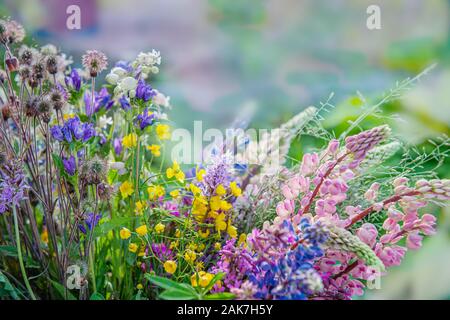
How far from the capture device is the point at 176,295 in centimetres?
48

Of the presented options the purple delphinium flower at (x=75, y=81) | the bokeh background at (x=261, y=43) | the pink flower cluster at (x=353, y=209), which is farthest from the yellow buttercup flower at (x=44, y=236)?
the bokeh background at (x=261, y=43)

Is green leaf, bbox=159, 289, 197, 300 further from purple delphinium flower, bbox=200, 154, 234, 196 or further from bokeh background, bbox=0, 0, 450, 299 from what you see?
bokeh background, bbox=0, 0, 450, 299

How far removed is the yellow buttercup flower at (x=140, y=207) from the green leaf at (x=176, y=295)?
121mm

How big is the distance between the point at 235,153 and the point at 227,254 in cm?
19

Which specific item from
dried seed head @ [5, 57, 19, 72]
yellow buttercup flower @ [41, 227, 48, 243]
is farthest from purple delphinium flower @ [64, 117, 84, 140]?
yellow buttercup flower @ [41, 227, 48, 243]

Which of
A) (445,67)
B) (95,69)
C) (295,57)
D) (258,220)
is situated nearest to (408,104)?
(445,67)

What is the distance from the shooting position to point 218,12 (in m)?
2.07

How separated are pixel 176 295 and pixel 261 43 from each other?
173 centimetres

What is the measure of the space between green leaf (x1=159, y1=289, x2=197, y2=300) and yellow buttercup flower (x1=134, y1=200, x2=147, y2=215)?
0.12 m

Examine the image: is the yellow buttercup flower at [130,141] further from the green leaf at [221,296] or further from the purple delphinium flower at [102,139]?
the green leaf at [221,296]

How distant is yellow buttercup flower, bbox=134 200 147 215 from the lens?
58 centimetres

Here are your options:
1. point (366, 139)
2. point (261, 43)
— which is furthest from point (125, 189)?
point (261, 43)

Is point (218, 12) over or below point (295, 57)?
over

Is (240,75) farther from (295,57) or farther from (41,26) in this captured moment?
(41,26)
